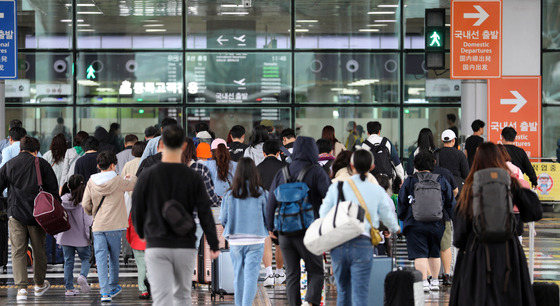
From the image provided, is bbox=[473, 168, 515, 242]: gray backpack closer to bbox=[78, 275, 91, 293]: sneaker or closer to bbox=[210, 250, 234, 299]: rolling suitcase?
bbox=[210, 250, 234, 299]: rolling suitcase

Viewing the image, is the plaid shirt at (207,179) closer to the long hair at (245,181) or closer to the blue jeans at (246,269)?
the long hair at (245,181)

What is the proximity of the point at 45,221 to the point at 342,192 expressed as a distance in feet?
15.1

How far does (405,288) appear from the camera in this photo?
9.08m

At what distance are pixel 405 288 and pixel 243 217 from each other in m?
1.81

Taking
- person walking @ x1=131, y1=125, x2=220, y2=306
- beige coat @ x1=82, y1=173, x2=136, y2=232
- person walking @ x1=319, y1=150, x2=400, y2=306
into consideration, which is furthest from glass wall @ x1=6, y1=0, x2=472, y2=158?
person walking @ x1=131, y1=125, x2=220, y2=306

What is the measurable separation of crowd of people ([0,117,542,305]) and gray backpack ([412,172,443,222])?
0.05ft

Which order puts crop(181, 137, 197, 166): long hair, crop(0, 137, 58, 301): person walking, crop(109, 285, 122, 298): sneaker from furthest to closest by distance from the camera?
crop(0, 137, 58, 301): person walking → crop(109, 285, 122, 298): sneaker → crop(181, 137, 197, 166): long hair

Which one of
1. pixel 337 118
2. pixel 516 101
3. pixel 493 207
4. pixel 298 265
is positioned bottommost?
pixel 298 265

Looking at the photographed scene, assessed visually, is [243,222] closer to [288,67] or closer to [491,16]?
[491,16]

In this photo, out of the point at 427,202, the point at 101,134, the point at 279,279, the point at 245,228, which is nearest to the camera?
the point at 245,228

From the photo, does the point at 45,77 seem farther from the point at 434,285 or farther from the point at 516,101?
the point at 434,285

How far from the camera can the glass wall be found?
22266 millimetres

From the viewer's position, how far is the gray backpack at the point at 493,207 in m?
8.09

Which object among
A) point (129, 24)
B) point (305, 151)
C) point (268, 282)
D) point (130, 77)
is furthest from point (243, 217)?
point (129, 24)
